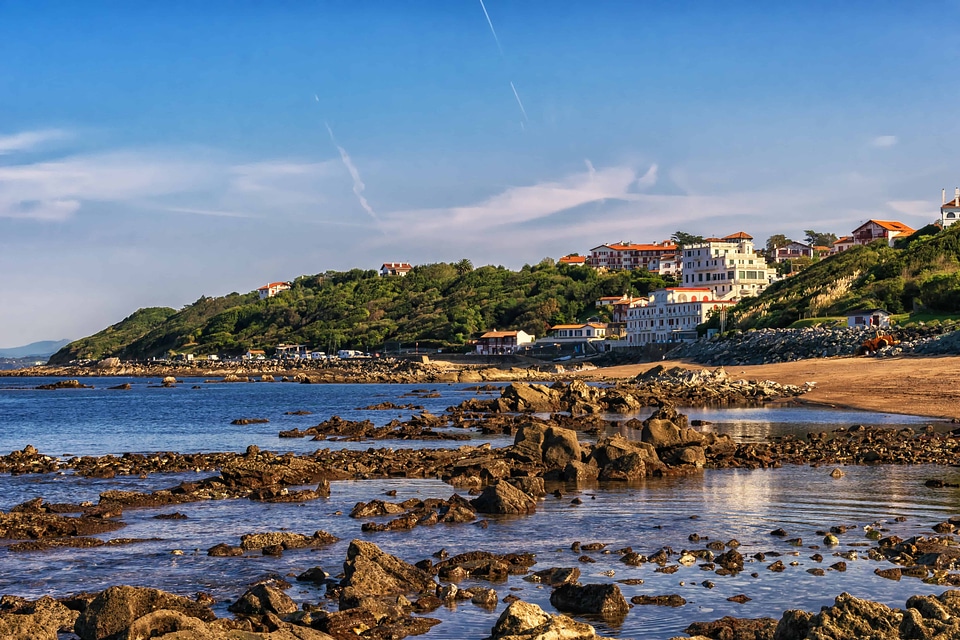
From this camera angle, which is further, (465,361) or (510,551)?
(465,361)

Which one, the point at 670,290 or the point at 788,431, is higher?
the point at 670,290

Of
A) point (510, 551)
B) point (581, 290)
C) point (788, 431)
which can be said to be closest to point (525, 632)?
point (510, 551)

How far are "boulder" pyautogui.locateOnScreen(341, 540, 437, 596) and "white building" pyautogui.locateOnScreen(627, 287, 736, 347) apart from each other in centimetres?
11953

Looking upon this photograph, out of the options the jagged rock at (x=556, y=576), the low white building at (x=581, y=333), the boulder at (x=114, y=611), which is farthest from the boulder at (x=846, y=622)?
the low white building at (x=581, y=333)

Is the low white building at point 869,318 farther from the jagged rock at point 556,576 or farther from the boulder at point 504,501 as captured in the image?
the jagged rock at point 556,576

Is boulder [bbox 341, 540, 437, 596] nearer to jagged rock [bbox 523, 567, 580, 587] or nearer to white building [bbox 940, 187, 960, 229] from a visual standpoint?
jagged rock [bbox 523, 567, 580, 587]

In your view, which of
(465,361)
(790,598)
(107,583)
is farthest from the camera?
(465,361)

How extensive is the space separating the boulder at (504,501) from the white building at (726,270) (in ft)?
423

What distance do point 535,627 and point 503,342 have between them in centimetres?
15391

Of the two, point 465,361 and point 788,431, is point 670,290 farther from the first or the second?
point 788,431

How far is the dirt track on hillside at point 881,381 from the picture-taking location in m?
49.1

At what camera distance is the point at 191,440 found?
153 feet

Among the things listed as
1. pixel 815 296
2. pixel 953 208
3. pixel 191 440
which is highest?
pixel 953 208

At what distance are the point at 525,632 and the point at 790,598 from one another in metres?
5.42
